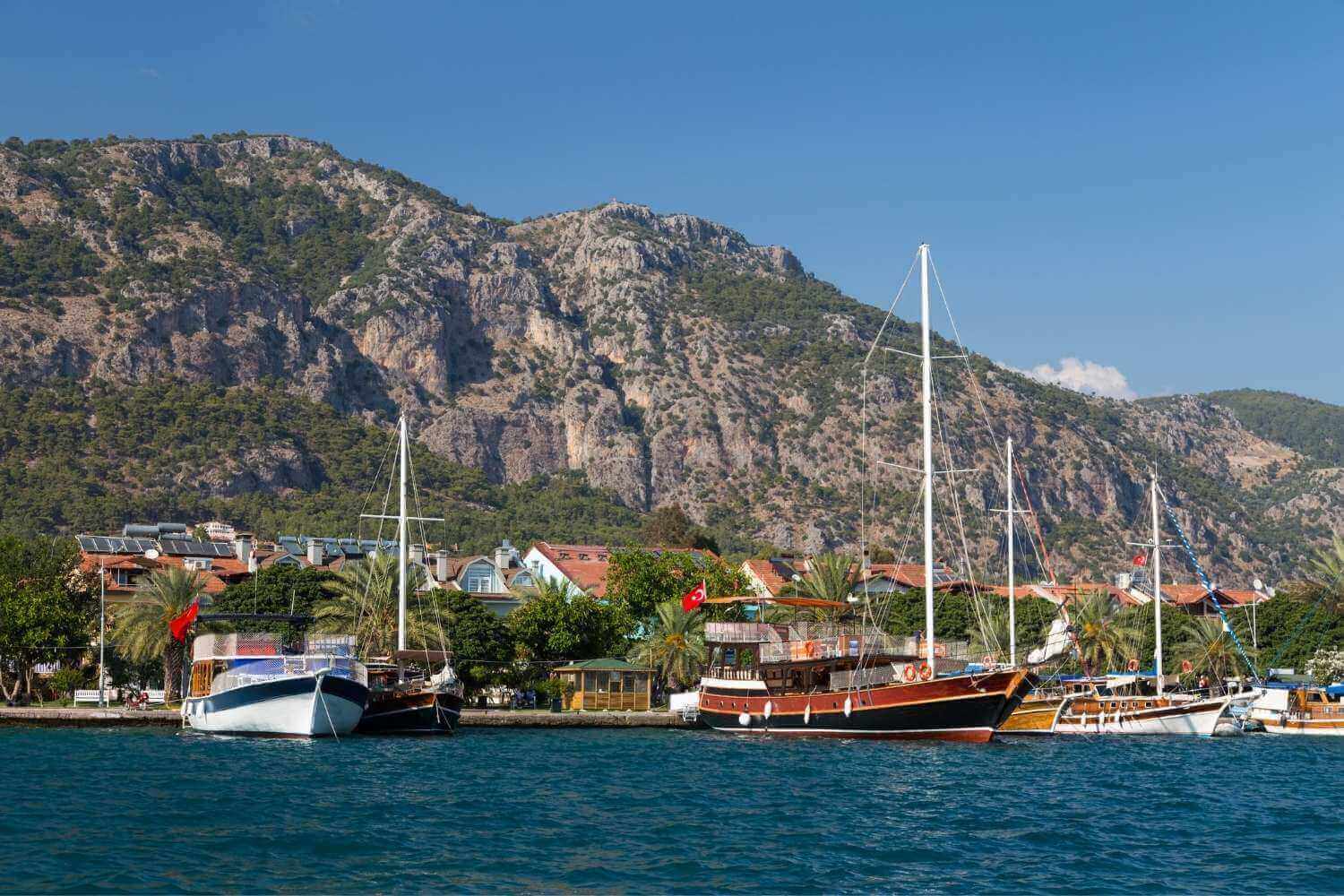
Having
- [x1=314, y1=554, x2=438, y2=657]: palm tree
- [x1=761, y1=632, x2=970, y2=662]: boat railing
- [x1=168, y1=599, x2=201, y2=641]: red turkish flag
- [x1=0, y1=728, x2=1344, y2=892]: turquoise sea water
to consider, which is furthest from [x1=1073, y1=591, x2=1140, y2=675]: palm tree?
[x1=168, y1=599, x2=201, y2=641]: red turkish flag

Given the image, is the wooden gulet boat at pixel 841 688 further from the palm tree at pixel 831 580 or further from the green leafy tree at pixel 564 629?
the palm tree at pixel 831 580

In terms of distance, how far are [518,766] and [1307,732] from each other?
5003 centimetres

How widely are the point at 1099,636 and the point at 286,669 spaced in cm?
5384

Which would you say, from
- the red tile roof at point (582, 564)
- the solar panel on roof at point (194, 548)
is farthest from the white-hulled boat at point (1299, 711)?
the solar panel on roof at point (194, 548)

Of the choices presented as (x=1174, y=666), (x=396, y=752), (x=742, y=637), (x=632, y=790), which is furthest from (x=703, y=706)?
(x=1174, y=666)

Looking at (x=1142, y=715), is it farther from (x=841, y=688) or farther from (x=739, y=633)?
(x=739, y=633)

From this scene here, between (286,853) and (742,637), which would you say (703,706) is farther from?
(286,853)

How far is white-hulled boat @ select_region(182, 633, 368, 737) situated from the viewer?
63.5 meters

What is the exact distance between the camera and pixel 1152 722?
77.8m

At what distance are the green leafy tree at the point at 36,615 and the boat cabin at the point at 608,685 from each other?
28947mm

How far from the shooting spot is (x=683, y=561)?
102m

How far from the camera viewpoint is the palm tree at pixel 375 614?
265 ft

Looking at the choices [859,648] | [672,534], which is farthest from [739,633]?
[672,534]

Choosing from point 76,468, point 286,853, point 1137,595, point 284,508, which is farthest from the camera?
point 284,508
